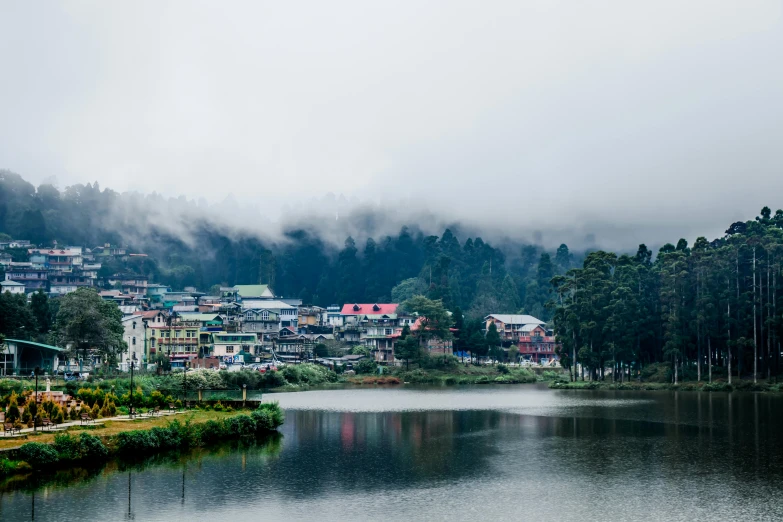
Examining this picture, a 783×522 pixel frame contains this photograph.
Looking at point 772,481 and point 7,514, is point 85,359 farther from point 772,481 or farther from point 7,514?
point 772,481

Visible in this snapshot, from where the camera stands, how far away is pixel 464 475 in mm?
41156

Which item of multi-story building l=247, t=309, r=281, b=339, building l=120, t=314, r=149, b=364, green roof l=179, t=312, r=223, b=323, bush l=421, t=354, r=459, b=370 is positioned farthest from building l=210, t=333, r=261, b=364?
bush l=421, t=354, r=459, b=370

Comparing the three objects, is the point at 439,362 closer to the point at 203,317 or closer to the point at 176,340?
the point at 176,340

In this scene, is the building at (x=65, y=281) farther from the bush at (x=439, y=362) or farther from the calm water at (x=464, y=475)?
the calm water at (x=464, y=475)

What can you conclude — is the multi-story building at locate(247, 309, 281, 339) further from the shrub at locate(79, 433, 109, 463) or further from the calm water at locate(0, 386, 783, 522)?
the shrub at locate(79, 433, 109, 463)

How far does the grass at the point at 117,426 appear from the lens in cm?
4131

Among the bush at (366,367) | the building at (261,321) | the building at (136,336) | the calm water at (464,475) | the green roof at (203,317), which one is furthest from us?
the building at (261,321)

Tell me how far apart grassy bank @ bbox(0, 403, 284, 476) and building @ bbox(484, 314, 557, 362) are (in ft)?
363

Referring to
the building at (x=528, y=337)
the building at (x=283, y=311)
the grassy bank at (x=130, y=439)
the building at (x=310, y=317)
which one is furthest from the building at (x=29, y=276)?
the grassy bank at (x=130, y=439)

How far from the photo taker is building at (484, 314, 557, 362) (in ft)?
543

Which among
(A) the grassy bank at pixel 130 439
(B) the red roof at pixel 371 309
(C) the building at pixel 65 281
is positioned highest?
(C) the building at pixel 65 281

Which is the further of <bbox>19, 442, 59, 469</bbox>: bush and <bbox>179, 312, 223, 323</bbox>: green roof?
<bbox>179, 312, 223, 323</bbox>: green roof

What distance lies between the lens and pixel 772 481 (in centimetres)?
3878

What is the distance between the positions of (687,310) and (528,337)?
65.7 m
